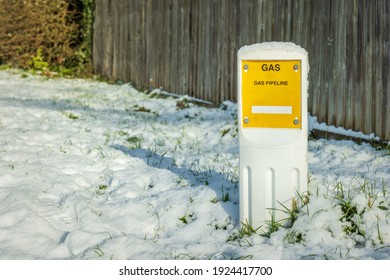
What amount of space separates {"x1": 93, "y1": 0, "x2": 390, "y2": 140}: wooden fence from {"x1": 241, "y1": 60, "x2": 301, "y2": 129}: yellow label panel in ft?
7.89

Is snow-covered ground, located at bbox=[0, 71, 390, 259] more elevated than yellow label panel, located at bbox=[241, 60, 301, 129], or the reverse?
yellow label panel, located at bbox=[241, 60, 301, 129]

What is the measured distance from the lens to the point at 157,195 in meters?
3.99

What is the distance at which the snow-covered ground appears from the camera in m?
3.05

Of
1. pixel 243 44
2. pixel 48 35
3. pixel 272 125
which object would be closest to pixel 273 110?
pixel 272 125

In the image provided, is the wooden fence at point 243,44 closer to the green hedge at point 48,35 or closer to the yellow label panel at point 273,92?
the green hedge at point 48,35

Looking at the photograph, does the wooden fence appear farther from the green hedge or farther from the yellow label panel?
the yellow label panel

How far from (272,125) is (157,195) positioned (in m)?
1.26

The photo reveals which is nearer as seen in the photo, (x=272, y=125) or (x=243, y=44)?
(x=272, y=125)

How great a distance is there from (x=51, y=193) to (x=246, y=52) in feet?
6.21

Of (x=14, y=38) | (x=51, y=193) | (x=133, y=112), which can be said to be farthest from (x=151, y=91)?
(x=51, y=193)

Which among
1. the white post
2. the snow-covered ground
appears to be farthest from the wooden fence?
the white post

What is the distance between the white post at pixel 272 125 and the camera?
10.2 feet

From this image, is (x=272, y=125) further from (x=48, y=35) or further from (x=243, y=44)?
(x=48, y=35)

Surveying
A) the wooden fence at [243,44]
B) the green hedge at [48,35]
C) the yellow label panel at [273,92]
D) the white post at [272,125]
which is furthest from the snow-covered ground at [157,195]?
the green hedge at [48,35]
